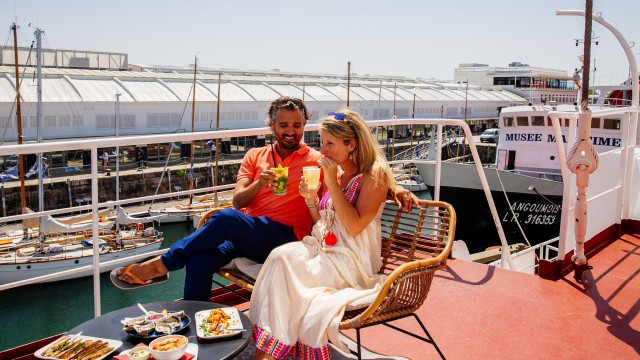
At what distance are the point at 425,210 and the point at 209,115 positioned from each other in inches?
1161

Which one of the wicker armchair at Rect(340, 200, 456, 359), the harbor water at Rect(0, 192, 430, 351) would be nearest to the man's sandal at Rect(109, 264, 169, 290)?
the wicker armchair at Rect(340, 200, 456, 359)

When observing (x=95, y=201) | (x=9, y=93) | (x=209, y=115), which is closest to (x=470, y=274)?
(x=95, y=201)

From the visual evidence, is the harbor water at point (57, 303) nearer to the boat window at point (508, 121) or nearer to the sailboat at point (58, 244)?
the sailboat at point (58, 244)

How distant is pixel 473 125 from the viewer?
55438mm

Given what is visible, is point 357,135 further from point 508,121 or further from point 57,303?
point 57,303

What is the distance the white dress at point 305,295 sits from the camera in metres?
2.09

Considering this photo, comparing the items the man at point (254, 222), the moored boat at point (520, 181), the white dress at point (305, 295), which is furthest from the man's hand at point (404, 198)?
the moored boat at point (520, 181)

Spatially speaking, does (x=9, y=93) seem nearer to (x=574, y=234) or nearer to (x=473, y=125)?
(x=574, y=234)

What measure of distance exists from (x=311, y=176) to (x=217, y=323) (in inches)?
35.5

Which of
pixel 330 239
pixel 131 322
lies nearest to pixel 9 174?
pixel 330 239

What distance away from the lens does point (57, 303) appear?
1936 cm

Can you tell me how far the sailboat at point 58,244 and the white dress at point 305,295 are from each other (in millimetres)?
21408

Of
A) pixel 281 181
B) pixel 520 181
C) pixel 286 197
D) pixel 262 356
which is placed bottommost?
pixel 520 181

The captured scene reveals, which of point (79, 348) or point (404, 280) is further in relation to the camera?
point (404, 280)
